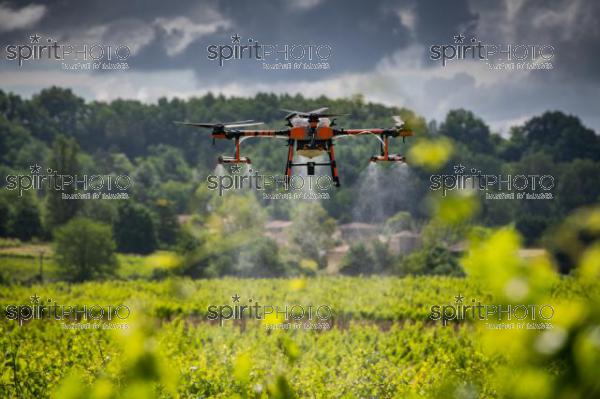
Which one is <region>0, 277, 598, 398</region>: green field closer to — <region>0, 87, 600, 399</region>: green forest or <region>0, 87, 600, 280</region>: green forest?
<region>0, 87, 600, 399</region>: green forest

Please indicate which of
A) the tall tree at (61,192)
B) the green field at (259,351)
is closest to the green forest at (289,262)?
the green field at (259,351)

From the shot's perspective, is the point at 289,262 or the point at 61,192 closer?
the point at 289,262

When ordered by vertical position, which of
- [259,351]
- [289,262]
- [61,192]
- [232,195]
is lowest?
[289,262]

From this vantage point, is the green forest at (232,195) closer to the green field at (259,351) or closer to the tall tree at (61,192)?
the tall tree at (61,192)

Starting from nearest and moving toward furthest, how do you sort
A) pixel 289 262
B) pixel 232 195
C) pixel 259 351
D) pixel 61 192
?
pixel 259 351 → pixel 289 262 → pixel 232 195 → pixel 61 192

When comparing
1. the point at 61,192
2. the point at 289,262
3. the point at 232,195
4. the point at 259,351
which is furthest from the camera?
the point at 61,192

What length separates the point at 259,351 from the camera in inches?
587

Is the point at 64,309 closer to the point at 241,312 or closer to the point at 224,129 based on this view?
the point at 241,312

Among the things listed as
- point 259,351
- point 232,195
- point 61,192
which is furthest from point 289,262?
point 259,351

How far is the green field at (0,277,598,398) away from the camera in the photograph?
1.53m

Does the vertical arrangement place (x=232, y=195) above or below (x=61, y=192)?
below

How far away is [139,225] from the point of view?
203 feet

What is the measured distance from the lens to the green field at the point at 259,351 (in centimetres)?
153

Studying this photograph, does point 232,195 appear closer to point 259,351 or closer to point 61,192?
point 61,192
